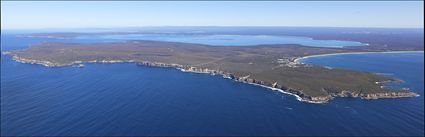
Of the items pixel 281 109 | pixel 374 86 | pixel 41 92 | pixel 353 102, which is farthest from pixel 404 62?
pixel 41 92

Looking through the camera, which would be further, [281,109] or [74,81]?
[74,81]

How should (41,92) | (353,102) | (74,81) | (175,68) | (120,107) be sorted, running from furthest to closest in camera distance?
(175,68)
(74,81)
(41,92)
(353,102)
(120,107)

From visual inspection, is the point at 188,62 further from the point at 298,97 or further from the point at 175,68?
the point at 298,97

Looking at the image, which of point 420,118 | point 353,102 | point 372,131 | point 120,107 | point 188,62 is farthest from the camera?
point 188,62

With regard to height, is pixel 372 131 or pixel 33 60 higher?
pixel 33 60

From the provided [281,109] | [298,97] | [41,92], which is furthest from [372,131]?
[41,92]

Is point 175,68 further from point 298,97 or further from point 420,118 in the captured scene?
point 420,118
